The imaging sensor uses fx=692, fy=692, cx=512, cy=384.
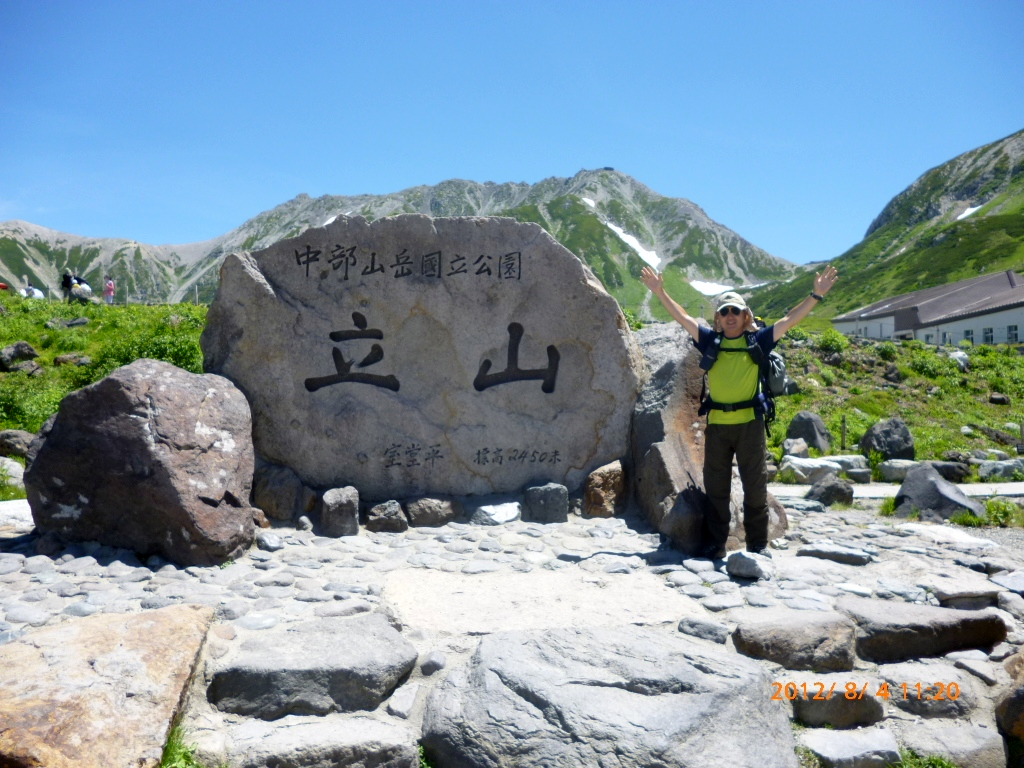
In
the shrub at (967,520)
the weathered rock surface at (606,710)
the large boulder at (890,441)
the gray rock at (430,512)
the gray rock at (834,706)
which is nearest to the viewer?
the weathered rock surface at (606,710)

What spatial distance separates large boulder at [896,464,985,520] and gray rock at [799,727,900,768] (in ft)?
19.6

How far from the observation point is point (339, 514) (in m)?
7.81

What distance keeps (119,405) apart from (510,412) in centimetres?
450

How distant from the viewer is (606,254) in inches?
6703

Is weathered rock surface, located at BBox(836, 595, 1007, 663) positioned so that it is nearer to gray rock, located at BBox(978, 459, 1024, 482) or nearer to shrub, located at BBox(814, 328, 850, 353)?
gray rock, located at BBox(978, 459, 1024, 482)

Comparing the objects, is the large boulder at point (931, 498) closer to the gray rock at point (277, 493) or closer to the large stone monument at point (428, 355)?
the large stone monument at point (428, 355)

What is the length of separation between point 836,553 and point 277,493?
6101 millimetres

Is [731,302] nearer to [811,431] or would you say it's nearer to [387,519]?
[387,519]

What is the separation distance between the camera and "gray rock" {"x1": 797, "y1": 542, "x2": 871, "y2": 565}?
22.7 feet

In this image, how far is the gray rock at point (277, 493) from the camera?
8000mm

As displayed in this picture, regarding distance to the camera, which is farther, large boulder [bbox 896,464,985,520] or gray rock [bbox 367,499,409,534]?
large boulder [bbox 896,464,985,520]

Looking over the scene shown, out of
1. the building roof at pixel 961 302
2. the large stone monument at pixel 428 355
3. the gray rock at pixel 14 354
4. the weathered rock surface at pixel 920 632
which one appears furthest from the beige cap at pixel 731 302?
the building roof at pixel 961 302

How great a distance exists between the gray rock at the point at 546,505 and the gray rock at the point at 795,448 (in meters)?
6.62
